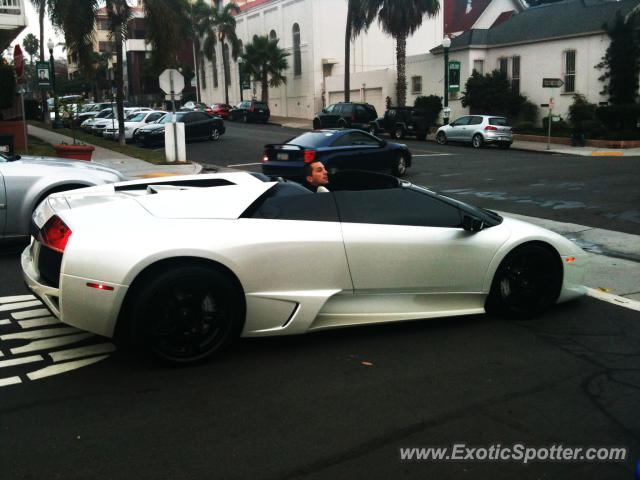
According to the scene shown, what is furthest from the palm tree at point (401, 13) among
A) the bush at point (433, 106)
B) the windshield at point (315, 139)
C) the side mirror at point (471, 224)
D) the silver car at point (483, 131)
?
the side mirror at point (471, 224)

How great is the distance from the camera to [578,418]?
3924mm

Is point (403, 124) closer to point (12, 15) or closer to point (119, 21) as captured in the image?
point (119, 21)

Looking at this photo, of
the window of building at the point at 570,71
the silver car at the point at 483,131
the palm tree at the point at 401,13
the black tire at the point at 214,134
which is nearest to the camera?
the silver car at the point at 483,131

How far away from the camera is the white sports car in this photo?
4.45 meters

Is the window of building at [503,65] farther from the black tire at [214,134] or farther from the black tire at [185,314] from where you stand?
the black tire at [185,314]

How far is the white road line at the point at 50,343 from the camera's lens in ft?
16.5

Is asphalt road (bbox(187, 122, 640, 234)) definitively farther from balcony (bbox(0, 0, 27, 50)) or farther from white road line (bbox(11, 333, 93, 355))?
white road line (bbox(11, 333, 93, 355))

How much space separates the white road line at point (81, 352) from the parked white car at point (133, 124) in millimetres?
27790

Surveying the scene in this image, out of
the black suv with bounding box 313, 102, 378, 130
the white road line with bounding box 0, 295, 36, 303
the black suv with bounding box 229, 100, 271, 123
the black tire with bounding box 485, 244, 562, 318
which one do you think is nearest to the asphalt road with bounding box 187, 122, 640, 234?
the black tire with bounding box 485, 244, 562, 318

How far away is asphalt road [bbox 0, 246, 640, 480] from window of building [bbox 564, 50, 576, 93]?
31.6 meters

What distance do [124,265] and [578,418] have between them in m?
2.95

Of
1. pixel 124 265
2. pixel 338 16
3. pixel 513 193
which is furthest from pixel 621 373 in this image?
pixel 338 16

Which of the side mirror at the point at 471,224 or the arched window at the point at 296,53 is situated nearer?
the side mirror at the point at 471,224

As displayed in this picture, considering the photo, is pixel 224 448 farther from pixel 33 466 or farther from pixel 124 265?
pixel 124 265
